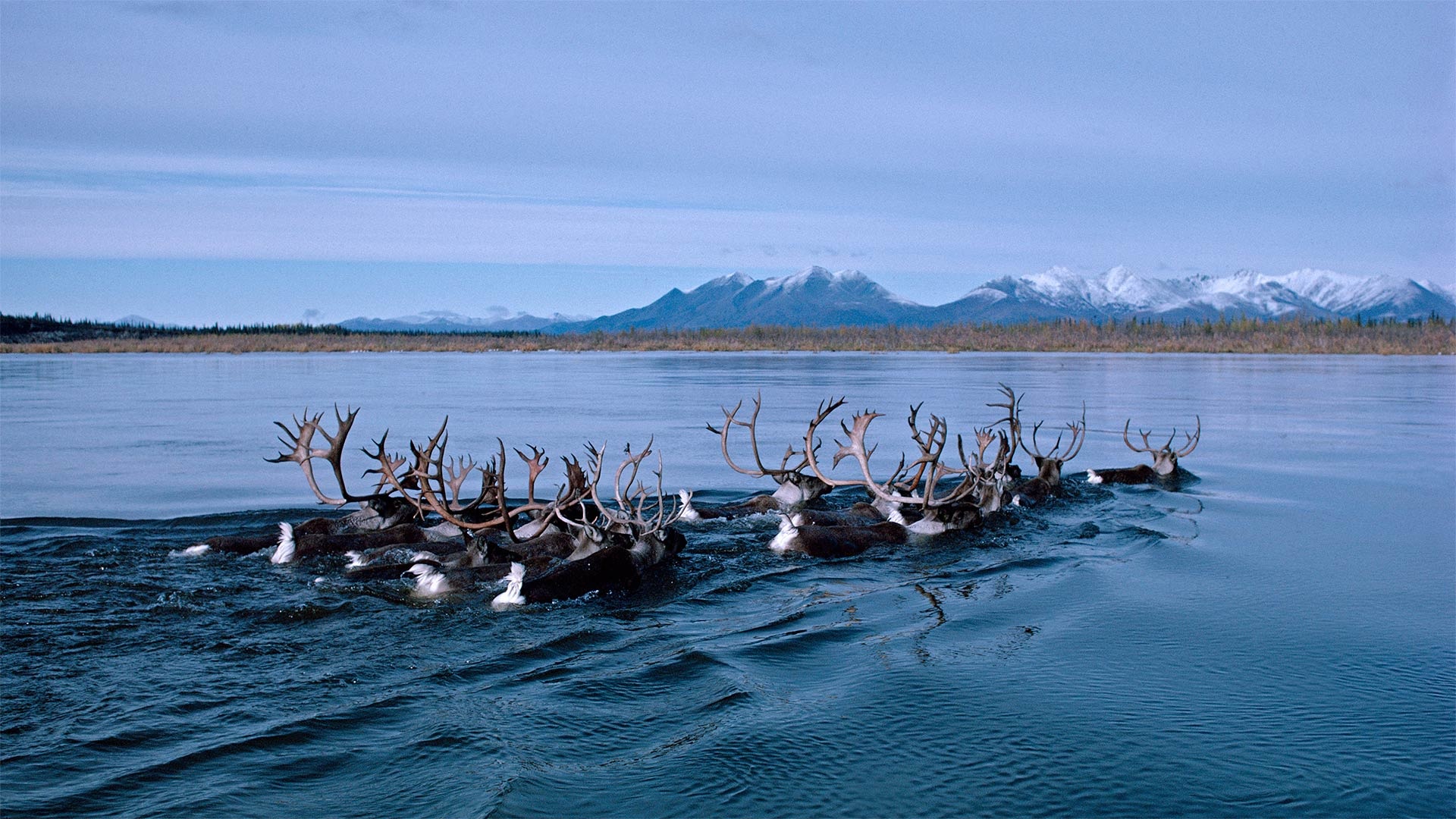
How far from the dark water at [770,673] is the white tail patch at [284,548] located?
124mm

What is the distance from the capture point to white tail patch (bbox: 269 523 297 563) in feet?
32.9

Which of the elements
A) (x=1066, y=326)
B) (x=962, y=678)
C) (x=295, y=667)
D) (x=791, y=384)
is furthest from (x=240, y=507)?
(x=1066, y=326)

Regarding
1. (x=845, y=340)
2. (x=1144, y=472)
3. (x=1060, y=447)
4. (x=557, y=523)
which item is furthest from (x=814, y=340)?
(x=557, y=523)

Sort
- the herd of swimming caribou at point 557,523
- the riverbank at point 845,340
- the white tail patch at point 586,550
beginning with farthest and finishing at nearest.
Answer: the riverbank at point 845,340 → the white tail patch at point 586,550 → the herd of swimming caribou at point 557,523

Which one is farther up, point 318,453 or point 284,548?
point 318,453

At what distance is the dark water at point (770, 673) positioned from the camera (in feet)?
18.5

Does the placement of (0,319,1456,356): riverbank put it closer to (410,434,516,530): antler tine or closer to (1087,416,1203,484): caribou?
(1087,416,1203,484): caribou

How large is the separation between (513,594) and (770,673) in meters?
2.33

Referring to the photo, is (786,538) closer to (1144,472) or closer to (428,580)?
(428,580)

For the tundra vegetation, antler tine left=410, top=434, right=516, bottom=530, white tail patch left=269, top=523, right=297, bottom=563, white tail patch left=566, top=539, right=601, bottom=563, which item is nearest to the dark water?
white tail patch left=269, top=523, right=297, bottom=563

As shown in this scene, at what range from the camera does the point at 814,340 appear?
136m

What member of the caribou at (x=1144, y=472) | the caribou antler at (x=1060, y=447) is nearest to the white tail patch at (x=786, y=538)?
the caribou antler at (x=1060, y=447)

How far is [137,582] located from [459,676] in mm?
3726

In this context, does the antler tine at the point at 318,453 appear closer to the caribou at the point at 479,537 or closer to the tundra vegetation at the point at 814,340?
the caribou at the point at 479,537
